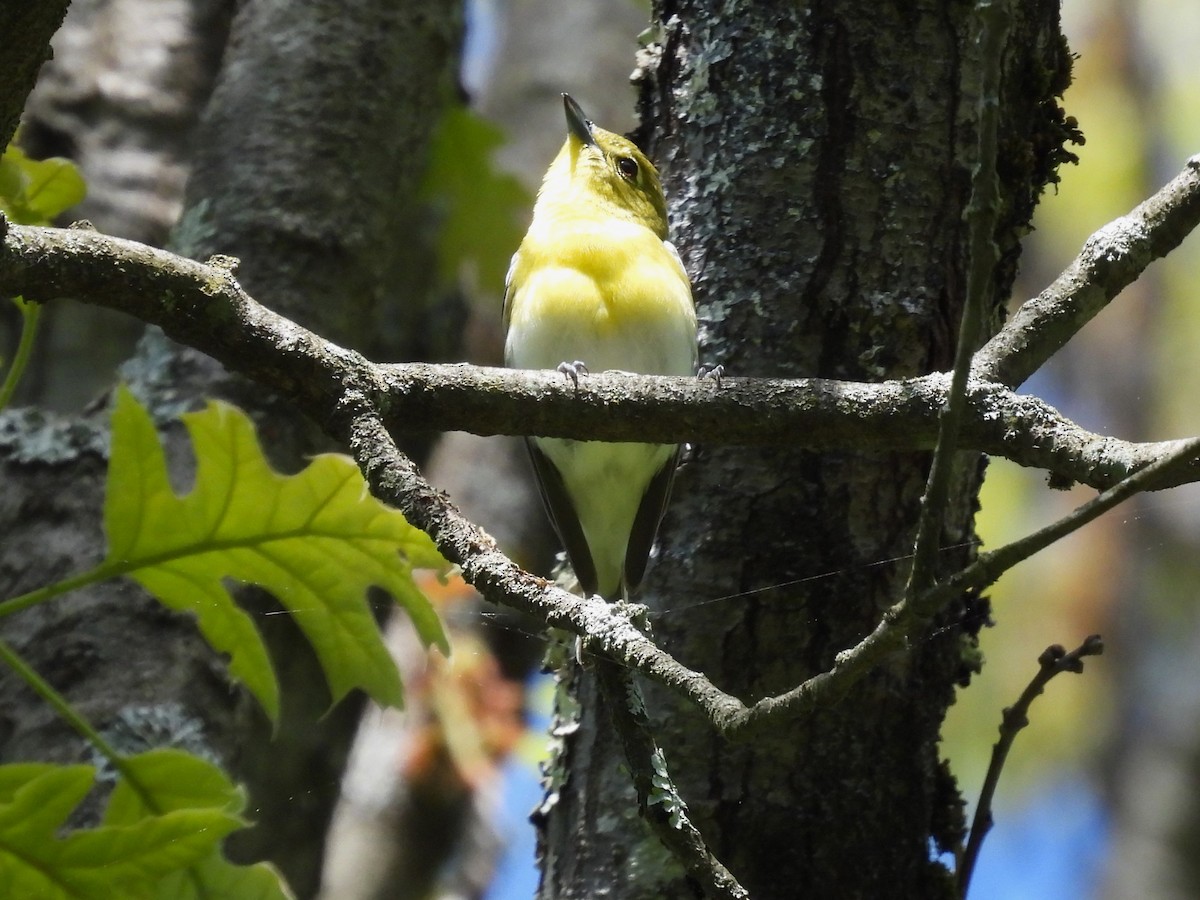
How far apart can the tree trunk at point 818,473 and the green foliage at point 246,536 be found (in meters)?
0.57

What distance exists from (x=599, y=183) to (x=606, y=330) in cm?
73

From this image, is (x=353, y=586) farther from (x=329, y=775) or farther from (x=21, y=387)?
(x=21, y=387)

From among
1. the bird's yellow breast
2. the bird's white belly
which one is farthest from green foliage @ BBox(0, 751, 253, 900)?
the bird's yellow breast

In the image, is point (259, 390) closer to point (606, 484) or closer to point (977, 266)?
point (606, 484)

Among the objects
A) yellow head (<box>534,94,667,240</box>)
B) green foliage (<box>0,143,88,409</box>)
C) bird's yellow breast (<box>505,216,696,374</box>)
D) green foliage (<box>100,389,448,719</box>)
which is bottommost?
green foliage (<box>100,389,448,719</box>)

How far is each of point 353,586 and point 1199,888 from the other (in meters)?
3.97

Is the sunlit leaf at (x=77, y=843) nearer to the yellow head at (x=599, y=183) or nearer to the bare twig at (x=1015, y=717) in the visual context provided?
the bare twig at (x=1015, y=717)

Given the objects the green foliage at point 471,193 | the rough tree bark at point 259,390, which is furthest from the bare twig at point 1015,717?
the green foliage at point 471,193

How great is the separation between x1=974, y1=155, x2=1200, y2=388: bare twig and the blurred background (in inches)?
20.6

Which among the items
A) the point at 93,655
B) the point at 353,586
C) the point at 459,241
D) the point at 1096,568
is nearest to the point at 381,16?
the point at 459,241

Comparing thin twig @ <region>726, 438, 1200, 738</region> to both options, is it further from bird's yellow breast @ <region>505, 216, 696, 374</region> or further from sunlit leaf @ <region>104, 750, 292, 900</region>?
bird's yellow breast @ <region>505, 216, 696, 374</region>

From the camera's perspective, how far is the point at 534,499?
5.51 meters

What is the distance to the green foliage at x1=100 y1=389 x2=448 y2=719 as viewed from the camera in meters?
2.03

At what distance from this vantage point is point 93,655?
2.94m
